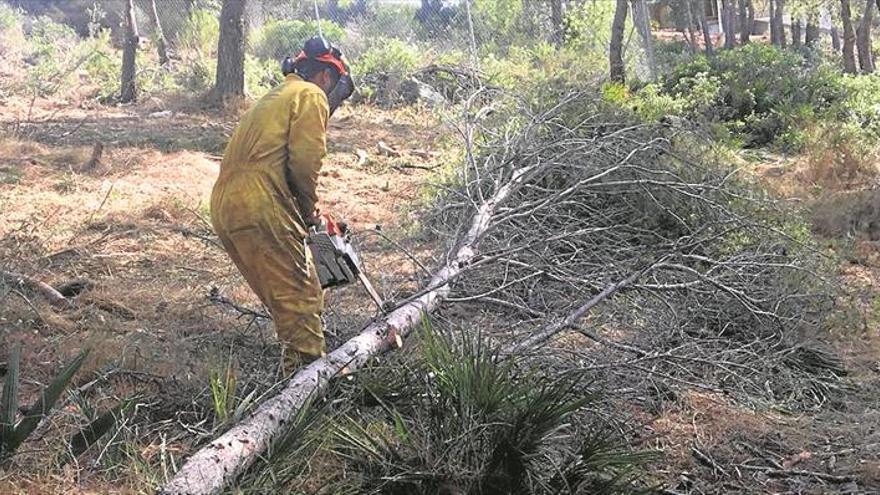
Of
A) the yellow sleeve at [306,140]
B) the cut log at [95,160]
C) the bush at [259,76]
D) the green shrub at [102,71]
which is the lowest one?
the cut log at [95,160]

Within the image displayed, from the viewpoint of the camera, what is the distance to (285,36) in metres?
16.7

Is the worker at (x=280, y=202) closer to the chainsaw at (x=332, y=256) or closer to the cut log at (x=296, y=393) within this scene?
the chainsaw at (x=332, y=256)

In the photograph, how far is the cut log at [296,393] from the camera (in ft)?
9.19

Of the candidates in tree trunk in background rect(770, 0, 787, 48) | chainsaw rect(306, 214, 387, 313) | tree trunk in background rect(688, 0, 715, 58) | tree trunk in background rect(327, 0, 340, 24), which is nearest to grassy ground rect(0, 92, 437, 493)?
chainsaw rect(306, 214, 387, 313)

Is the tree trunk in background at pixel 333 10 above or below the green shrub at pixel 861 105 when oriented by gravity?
above

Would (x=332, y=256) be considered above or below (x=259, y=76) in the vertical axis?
below

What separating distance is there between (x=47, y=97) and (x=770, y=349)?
38.8ft

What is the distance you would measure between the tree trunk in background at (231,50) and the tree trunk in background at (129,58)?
53.3 inches

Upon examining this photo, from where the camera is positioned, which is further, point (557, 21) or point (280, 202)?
point (557, 21)

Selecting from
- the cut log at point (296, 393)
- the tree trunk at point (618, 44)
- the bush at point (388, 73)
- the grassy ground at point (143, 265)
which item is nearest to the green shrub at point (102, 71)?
the grassy ground at point (143, 265)

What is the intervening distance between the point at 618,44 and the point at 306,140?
971cm

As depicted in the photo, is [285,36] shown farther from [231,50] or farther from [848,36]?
[848,36]

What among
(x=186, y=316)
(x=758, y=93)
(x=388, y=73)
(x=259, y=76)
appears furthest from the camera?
(x=388, y=73)

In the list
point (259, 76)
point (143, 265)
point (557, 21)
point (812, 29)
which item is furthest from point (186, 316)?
point (812, 29)
